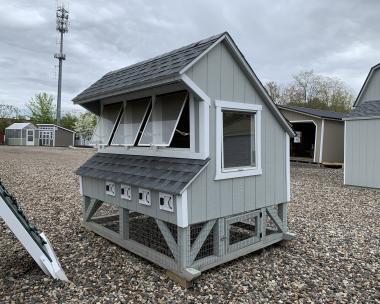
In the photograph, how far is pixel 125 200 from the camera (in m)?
4.23

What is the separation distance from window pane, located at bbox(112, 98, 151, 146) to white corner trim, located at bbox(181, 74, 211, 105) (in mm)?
1050

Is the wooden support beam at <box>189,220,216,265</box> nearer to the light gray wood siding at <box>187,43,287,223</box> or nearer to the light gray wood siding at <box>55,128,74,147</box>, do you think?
the light gray wood siding at <box>187,43,287,223</box>

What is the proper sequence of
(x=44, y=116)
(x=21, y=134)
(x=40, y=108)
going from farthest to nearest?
(x=40, y=108), (x=44, y=116), (x=21, y=134)

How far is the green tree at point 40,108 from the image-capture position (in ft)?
148

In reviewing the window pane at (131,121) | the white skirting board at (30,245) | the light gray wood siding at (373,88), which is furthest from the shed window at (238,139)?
the light gray wood siding at (373,88)

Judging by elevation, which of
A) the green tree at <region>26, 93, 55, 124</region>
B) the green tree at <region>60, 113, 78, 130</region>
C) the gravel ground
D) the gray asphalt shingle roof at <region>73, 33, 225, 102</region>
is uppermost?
the green tree at <region>26, 93, 55, 124</region>

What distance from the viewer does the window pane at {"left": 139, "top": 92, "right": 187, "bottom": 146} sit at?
3865 millimetres

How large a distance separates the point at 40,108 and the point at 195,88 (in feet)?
155

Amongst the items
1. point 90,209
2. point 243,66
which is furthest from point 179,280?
point 243,66

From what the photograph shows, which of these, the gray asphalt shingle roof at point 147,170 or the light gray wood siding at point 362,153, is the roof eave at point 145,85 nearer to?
the gray asphalt shingle roof at point 147,170

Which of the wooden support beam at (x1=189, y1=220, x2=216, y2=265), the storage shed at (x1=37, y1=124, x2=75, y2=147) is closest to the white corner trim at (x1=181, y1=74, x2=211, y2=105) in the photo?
the wooden support beam at (x1=189, y1=220, x2=216, y2=265)

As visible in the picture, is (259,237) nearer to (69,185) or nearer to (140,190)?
(140,190)

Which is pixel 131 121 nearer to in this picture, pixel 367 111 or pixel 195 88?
pixel 195 88

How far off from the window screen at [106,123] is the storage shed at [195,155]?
0.04 meters
